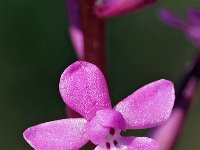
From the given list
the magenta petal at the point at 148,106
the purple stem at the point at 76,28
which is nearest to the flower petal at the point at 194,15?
the purple stem at the point at 76,28

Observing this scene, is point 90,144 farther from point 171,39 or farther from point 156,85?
point 171,39

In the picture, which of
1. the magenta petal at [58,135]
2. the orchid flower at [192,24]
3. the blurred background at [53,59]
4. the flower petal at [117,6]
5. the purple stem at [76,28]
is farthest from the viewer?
the blurred background at [53,59]

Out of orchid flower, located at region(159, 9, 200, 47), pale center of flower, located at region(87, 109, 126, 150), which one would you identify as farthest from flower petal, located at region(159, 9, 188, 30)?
pale center of flower, located at region(87, 109, 126, 150)

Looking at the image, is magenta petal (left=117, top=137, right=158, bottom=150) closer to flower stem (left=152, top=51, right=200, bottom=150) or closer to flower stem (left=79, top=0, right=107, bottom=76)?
flower stem (left=79, top=0, right=107, bottom=76)

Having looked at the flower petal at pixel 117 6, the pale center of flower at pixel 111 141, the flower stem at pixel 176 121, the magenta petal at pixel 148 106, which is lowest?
the flower stem at pixel 176 121

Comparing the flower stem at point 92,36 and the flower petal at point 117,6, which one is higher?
the flower petal at point 117,6

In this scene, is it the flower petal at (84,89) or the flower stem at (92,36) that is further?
the flower stem at (92,36)

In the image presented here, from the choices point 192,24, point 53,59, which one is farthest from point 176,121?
point 53,59

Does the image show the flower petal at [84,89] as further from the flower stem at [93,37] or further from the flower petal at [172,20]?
the flower petal at [172,20]
